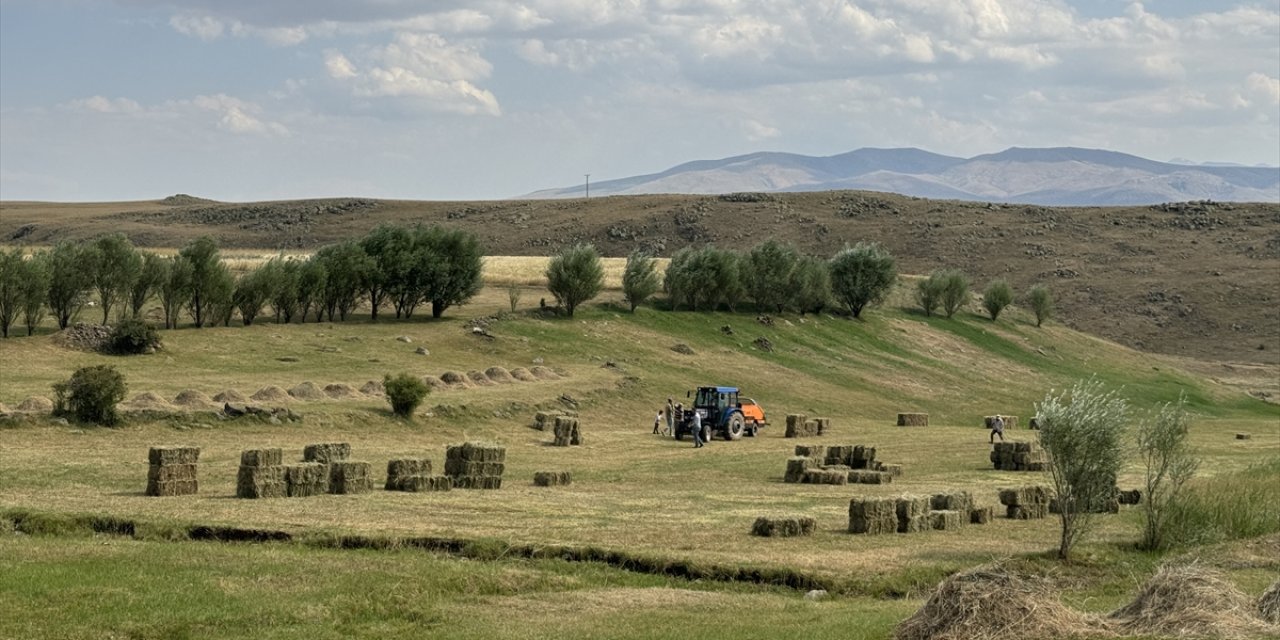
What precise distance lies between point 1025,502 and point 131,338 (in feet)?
131

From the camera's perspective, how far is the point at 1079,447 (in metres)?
30.0

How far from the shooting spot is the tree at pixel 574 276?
84250 mm

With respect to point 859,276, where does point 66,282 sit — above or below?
below

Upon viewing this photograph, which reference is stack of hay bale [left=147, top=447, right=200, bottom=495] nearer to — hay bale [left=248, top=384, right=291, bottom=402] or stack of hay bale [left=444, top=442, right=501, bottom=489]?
stack of hay bale [left=444, top=442, right=501, bottom=489]

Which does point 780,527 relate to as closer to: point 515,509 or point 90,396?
point 515,509

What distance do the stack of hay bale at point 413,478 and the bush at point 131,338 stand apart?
28752 mm

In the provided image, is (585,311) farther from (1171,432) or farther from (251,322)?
(1171,432)

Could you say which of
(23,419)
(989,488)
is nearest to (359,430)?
(23,419)

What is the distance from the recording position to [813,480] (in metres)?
Result: 44.1

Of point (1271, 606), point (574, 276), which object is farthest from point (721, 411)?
point (1271, 606)

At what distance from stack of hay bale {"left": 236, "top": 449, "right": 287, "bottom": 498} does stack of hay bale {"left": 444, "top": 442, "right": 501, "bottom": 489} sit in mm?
5300

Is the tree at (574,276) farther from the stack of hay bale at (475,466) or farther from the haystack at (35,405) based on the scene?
the stack of hay bale at (475,466)

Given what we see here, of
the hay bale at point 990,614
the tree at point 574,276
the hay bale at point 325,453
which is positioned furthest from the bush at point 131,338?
the hay bale at point 990,614

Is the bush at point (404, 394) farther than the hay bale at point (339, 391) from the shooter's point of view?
No
